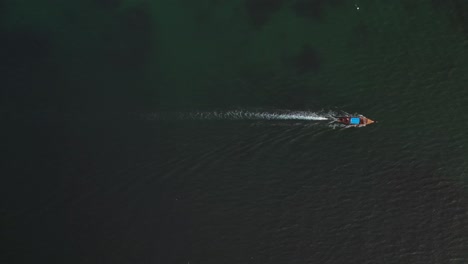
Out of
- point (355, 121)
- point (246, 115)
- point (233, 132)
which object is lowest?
point (233, 132)

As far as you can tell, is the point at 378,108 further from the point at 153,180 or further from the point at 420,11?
the point at 153,180

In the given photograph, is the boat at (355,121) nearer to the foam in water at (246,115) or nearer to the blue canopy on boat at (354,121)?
the blue canopy on boat at (354,121)

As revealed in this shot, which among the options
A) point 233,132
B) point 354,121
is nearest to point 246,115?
point 233,132

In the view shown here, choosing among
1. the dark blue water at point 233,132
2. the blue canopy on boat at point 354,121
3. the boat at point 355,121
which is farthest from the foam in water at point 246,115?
the blue canopy on boat at point 354,121

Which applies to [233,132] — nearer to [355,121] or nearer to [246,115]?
[246,115]

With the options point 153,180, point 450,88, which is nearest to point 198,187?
point 153,180
